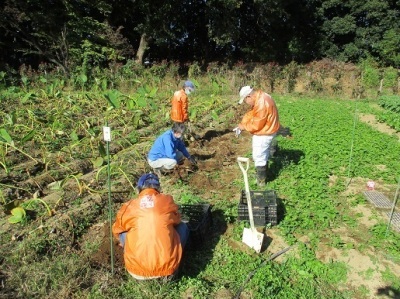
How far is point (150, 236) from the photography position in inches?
123

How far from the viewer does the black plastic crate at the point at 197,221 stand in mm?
4043

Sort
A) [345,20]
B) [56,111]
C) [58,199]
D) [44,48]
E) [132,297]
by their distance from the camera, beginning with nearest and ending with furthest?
[132,297] < [58,199] < [56,111] < [44,48] < [345,20]

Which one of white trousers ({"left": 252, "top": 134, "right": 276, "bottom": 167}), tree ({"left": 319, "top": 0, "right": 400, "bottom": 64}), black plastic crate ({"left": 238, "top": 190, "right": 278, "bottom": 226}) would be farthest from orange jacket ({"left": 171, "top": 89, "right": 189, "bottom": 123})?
tree ({"left": 319, "top": 0, "right": 400, "bottom": 64})

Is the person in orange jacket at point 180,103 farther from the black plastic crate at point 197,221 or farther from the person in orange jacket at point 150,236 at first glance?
the person in orange jacket at point 150,236

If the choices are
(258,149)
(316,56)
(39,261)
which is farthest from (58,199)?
(316,56)

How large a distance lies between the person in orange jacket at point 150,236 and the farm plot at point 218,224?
25 cm

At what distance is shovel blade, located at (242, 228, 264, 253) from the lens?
393 centimetres

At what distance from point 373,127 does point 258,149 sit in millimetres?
5653

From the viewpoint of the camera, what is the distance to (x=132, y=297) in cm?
325

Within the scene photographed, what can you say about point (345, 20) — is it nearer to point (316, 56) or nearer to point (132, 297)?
point (316, 56)

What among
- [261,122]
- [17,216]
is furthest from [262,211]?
[17,216]

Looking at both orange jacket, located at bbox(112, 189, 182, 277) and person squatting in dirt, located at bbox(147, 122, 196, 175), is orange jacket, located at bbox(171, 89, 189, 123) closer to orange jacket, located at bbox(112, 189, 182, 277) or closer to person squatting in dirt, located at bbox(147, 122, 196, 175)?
person squatting in dirt, located at bbox(147, 122, 196, 175)

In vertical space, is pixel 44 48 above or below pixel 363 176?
above

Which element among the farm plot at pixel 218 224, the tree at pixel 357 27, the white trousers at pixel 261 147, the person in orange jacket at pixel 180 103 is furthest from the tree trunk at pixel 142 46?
the white trousers at pixel 261 147
